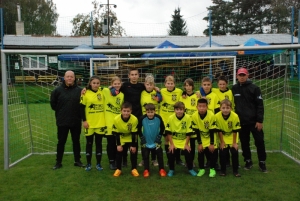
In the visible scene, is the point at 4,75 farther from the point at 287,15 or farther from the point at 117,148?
the point at 287,15

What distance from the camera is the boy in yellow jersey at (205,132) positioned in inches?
193

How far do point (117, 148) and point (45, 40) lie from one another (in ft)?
65.1

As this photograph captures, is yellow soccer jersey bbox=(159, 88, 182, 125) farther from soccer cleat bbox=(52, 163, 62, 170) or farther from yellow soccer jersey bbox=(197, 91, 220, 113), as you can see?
soccer cleat bbox=(52, 163, 62, 170)

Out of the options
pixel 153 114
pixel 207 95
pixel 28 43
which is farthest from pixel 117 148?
pixel 28 43

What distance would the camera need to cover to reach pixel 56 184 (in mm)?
4660

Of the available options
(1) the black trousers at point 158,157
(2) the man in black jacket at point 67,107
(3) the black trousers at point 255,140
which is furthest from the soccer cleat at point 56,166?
(3) the black trousers at point 255,140

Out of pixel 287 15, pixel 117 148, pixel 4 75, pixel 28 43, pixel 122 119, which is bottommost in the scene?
pixel 117 148

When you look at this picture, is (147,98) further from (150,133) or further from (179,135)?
(179,135)

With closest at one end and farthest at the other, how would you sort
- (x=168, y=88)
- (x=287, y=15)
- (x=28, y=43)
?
(x=168, y=88) < (x=28, y=43) < (x=287, y=15)

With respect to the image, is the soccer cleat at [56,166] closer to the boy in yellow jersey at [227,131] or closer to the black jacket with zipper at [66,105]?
the black jacket with zipper at [66,105]

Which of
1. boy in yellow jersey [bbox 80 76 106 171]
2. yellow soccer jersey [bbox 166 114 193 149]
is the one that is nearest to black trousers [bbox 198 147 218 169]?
yellow soccer jersey [bbox 166 114 193 149]

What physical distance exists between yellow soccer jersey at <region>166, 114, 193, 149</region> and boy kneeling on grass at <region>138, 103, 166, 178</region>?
15 centimetres

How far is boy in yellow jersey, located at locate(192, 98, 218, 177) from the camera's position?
491 cm

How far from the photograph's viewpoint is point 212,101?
5250 mm
